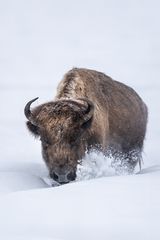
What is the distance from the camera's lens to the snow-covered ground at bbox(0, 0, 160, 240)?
6.68 meters

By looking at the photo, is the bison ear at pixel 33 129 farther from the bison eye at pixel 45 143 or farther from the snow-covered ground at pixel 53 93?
the snow-covered ground at pixel 53 93

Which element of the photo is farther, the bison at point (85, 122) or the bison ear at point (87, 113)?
the bison ear at point (87, 113)

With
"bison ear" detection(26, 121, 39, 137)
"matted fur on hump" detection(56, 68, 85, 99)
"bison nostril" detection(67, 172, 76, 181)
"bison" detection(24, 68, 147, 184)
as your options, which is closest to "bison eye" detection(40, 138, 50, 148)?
"bison" detection(24, 68, 147, 184)

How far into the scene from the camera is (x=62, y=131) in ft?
30.6

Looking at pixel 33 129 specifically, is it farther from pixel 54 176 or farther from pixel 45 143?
pixel 54 176

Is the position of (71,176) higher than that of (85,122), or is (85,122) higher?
(85,122)

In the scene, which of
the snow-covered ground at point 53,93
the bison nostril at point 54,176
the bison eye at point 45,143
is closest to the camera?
the snow-covered ground at point 53,93

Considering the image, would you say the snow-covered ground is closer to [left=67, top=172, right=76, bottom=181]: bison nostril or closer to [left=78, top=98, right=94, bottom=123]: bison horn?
[left=67, top=172, right=76, bottom=181]: bison nostril

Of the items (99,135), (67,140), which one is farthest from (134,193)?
(99,135)

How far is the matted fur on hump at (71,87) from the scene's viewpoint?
10.3 m

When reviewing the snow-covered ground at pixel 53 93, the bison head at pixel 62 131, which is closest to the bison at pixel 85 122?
the bison head at pixel 62 131

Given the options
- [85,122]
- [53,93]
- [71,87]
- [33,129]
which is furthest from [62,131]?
[53,93]

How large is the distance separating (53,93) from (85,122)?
13.5m

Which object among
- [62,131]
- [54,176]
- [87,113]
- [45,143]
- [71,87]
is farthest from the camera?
[71,87]
